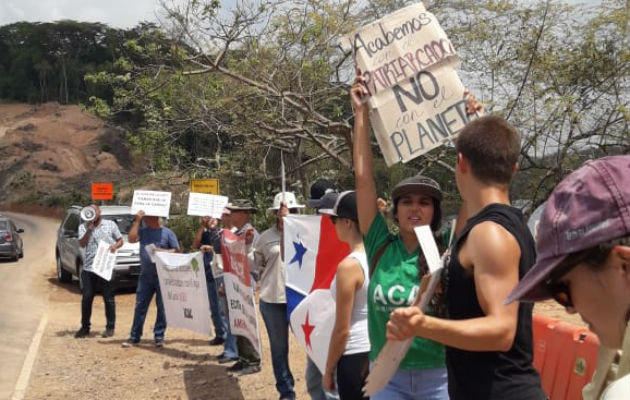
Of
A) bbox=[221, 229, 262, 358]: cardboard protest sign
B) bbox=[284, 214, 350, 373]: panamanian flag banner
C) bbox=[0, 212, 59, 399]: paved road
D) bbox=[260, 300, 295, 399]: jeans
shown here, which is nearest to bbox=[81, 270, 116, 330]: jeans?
bbox=[0, 212, 59, 399]: paved road

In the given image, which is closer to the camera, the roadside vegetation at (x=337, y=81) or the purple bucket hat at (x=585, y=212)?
the purple bucket hat at (x=585, y=212)

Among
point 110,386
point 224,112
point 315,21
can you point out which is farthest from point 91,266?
point 315,21

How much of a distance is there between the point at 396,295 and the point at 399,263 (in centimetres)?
15

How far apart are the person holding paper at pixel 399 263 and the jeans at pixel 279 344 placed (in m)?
3.18

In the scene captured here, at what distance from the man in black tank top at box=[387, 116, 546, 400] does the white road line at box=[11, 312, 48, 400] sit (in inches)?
239

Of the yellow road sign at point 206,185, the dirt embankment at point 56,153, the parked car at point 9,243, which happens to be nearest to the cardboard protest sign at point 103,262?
the yellow road sign at point 206,185

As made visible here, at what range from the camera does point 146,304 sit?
10031 mm

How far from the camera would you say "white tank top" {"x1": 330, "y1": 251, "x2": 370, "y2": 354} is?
155 inches

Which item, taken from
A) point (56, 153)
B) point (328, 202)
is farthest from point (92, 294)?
point (56, 153)

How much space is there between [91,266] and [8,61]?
9461cm

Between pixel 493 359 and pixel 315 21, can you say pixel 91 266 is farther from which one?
pixel 493 359

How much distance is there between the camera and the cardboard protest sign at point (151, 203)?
990 cm

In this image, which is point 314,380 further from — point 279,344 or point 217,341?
point 217,341

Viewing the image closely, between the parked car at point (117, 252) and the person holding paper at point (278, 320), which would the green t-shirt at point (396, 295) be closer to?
the person holding paper at point (278, 320)
